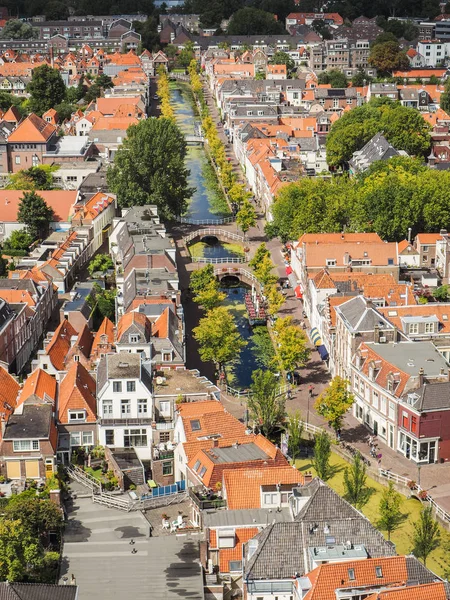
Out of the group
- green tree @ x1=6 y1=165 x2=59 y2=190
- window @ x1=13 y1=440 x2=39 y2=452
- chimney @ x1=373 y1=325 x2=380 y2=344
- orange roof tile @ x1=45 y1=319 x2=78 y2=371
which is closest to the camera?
window @ x1=13 y1=440 x2=39 y2=452

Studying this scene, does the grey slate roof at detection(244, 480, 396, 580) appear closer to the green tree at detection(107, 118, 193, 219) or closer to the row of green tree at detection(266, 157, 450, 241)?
the row of green tree at detection(266, 157, 450, 241)

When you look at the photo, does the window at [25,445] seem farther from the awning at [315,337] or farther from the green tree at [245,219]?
the green tree at [245,219]

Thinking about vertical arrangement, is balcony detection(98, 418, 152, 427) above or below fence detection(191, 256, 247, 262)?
above

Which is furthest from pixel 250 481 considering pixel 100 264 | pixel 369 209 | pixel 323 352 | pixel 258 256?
pixel 369 209

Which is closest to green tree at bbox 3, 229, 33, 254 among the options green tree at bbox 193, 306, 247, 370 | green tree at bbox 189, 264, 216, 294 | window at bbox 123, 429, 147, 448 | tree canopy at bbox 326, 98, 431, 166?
green tree at bbox 189, 264, 216, 294

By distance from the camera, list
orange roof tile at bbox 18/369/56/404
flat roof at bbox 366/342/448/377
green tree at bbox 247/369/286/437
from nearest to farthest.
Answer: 1. orange roof tile at bbox 18/369/56/404
2. green tree at bbox 247/369/286/437
3. flat roof at bbox 366/342/448/377

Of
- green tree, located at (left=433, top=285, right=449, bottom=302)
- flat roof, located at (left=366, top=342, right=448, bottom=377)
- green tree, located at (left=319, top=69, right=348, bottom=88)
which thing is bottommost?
green tree, located at (left=433, top=285, right=449, bottom=302)

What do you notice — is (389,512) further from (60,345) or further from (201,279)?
(201,279)
